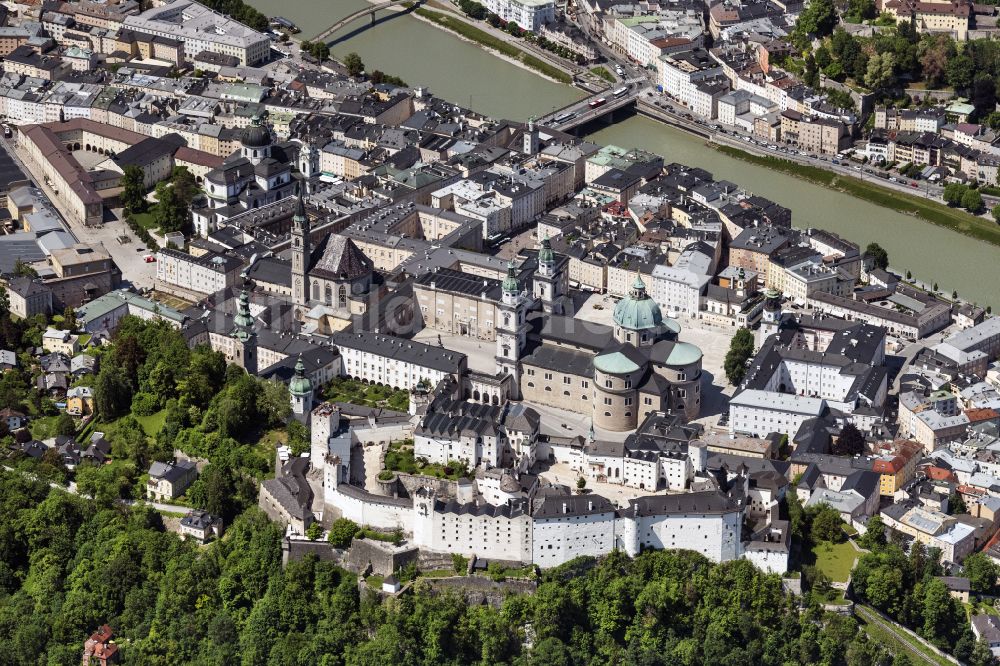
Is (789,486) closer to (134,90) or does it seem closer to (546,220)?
(546,220)

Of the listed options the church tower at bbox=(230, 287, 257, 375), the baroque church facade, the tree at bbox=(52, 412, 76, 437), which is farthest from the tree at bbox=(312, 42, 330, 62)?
the tree at bbox=(52, 412, 76, 437)

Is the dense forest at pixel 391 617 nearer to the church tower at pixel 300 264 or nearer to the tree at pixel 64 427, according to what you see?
the tree at pixel 64 427

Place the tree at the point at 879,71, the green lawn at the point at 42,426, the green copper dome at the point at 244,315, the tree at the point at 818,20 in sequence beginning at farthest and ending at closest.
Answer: the tree at the point at 818,20
the tree at the point at 879,71
the green copper dome at the point at 244,315
the green lawn at the point at 42,426

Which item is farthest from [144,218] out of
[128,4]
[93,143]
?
[128,4]

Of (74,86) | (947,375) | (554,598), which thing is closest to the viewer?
(554,598)

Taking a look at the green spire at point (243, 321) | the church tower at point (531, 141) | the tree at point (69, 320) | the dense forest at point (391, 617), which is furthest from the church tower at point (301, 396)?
the church tower at point (531, 141)
